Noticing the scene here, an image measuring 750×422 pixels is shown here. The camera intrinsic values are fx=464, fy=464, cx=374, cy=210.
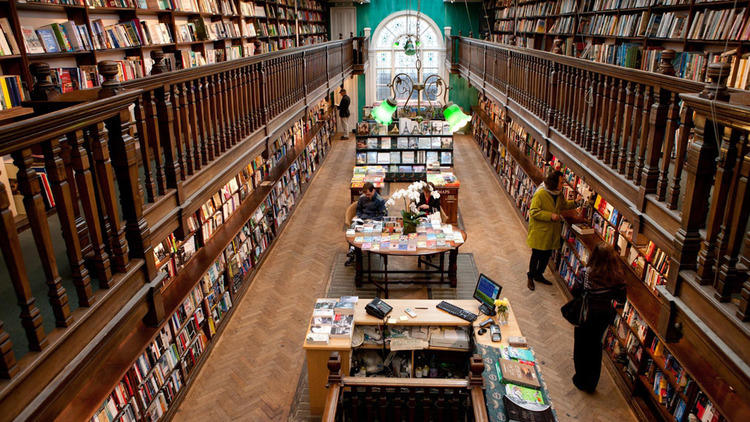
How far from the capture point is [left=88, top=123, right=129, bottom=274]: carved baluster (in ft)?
7.83

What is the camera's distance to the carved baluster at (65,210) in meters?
2.04

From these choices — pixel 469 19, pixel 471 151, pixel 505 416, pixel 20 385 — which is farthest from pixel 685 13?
pixel 469 19

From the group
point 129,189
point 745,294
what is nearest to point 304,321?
point 129,189

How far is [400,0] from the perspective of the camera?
15562 mm

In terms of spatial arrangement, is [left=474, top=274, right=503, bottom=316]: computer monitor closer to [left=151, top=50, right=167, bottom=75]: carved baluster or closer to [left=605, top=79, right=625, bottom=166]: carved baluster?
[left=605, top=79, right=625, bottom=166]: carved baluster

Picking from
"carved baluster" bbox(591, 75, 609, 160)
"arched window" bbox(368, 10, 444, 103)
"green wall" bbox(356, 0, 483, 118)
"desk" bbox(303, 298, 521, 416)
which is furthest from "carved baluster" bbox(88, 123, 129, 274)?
"green wall" bbox(356, 0, 483, 118)

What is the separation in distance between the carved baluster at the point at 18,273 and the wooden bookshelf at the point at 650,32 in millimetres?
3627

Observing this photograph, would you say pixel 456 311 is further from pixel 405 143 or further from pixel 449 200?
pixel 405 143

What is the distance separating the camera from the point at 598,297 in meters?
4.05

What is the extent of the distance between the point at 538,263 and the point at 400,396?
12.5 feet

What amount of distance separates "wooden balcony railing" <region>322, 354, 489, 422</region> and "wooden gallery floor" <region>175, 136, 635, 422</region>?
1.34 m

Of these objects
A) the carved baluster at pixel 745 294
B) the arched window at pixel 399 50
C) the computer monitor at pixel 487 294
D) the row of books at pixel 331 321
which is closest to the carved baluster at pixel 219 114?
the row of books at pixel 331 321

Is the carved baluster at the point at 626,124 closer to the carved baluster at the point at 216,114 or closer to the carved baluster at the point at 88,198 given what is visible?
the carved baluster at the point at 216,114

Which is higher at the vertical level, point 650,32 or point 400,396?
point 650,32
